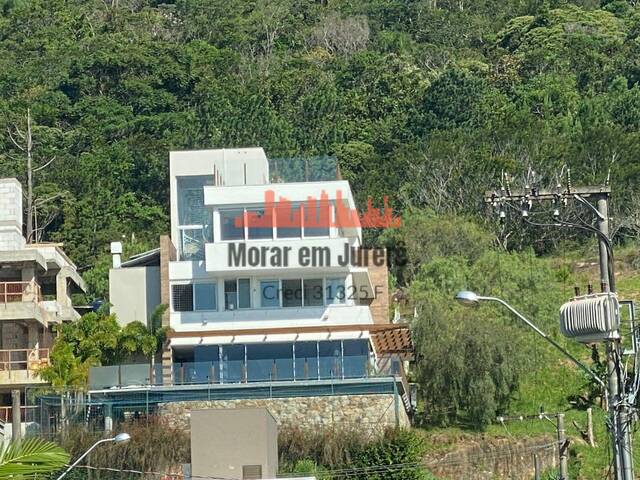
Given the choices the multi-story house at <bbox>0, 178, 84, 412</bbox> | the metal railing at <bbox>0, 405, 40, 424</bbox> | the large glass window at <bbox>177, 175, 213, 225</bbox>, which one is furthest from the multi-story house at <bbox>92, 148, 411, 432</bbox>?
the multi-story house at <bbox>0, 178, 84, 412</bbox>

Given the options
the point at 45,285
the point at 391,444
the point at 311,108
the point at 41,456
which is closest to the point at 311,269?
the point at 391,444

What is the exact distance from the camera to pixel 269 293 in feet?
185

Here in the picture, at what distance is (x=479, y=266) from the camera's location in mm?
69938

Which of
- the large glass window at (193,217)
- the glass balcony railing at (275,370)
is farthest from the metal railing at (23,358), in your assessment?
the glass balcony railing at (275,370)

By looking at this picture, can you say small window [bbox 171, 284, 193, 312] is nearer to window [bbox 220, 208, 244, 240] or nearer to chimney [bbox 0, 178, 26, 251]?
window [bbox 220, 208, 244, 240]

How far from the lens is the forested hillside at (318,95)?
3489 inches

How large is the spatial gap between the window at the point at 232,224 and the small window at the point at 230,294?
1639 millimetres

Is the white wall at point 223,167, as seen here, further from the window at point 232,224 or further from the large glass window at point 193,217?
the window at point 232,224

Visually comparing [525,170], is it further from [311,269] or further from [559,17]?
[559,17]

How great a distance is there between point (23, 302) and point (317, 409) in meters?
13.1

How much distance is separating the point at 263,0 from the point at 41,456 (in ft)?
414

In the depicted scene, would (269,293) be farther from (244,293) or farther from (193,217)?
(193,217)

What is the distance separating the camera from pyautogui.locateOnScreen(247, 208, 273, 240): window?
56.5 meters

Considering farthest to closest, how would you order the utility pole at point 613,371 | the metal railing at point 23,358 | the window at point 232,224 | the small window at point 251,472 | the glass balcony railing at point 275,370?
the metal railing at point 23,358 < the window at point 232,224 < the glass balcony railing at point 275,370 < the small window at point 251,472 < the utility pole at point 613,371
